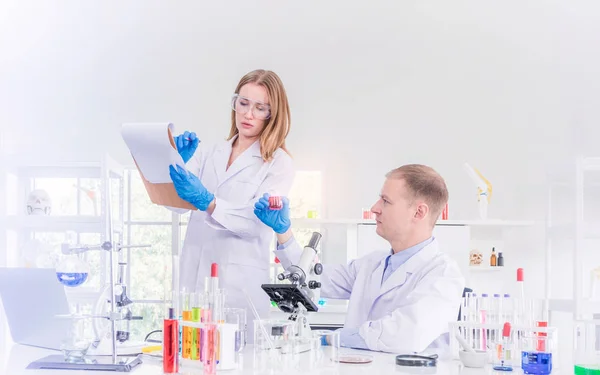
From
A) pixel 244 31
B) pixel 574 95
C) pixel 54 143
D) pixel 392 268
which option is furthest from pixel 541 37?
pixel 54 143

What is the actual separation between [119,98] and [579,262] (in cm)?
312

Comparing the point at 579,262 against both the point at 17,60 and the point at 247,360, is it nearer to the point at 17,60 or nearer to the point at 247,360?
the point at 247,360

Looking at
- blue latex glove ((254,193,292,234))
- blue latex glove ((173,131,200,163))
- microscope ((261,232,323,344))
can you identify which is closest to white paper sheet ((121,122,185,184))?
blue latex glove ((173,131,200,163))

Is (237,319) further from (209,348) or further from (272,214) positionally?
(272,214)

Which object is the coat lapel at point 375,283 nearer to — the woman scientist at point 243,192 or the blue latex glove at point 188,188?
the woman scientist at point 243,192

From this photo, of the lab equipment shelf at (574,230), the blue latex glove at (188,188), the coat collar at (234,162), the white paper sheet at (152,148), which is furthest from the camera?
the lab equipment shelf at (574,230)

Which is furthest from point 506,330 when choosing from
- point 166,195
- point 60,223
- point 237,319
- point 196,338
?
point 60,223

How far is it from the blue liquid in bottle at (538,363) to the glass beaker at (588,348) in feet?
0.23

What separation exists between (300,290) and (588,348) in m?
0.76

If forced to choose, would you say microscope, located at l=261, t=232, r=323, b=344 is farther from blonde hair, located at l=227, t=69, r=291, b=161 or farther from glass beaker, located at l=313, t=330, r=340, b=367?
blonde hair, located at l=227, t=69, r=291, b=161

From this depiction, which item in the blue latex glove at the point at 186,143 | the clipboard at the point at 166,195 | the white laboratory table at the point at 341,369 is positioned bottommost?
the white laboratory table at the point at 341,369

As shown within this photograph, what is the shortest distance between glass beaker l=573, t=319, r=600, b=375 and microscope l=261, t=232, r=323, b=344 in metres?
0.70

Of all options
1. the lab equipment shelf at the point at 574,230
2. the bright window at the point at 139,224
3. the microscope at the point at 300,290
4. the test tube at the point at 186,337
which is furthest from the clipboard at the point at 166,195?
the lab equipment shelf at the point at 574,230

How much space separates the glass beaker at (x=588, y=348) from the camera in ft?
5.43
